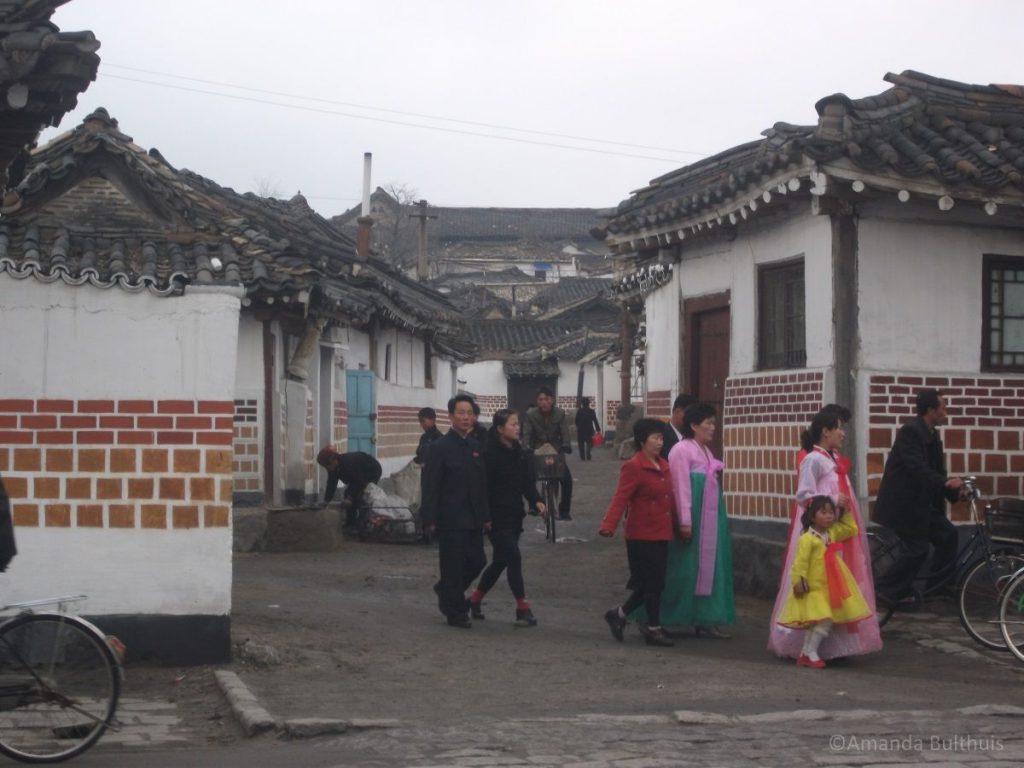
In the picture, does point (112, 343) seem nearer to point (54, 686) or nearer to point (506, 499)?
point (54, 686)

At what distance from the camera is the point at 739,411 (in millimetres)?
14102

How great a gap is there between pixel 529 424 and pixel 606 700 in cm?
1076

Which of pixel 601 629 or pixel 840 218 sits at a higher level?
pixel 840 218

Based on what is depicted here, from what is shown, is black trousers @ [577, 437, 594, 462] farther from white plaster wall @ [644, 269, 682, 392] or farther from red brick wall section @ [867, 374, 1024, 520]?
red brick wall section @ [867, 374, 1024, 520]

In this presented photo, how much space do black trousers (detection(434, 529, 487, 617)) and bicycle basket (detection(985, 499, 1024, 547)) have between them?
397 centimetres

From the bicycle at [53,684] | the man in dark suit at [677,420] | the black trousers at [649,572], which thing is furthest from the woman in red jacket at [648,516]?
the bicycle at [53,684]

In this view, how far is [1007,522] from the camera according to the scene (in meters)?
10.6

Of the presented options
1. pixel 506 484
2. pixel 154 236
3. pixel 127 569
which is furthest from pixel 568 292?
pixel 127 569

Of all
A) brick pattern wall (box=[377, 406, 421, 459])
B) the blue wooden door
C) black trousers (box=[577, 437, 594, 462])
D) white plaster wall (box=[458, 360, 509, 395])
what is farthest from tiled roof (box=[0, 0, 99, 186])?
white plaster wall (box=[458, 360, 509, 395])

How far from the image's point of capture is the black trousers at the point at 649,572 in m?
10.7

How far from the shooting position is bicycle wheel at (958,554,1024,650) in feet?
33.9

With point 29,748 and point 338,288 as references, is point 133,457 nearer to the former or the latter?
point 29,748

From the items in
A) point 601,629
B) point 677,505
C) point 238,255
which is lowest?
point 601,629

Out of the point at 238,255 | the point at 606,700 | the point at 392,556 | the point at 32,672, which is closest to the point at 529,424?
the point at 392,556
